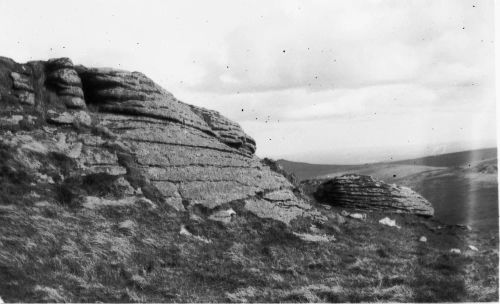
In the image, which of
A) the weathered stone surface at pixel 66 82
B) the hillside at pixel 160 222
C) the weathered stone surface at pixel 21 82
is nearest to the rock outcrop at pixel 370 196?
the hillside at pixel 160 222

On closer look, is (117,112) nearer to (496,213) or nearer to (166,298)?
(166,298)

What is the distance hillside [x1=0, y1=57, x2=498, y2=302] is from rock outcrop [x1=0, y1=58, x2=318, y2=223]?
8 cm

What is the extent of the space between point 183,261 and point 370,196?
72.8ft

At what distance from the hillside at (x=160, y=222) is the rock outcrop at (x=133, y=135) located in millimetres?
75

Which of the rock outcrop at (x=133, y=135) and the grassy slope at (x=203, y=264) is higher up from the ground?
the rock outcrop at (x=133, y=135)

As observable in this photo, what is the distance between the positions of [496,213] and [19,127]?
25712 mm

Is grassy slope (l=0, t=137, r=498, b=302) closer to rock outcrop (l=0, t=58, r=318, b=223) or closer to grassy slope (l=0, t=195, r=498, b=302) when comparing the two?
grassy slope (l=0, t=195, r=498, b=302)

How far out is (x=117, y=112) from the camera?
26812mm

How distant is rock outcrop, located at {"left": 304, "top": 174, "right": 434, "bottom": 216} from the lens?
37938 millimetres

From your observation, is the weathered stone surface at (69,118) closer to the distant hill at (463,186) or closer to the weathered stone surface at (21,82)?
the weathered stone surface at (21,82)

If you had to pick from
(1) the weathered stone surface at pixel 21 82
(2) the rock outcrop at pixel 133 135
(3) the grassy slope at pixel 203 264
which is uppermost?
(1) the weathered stone surface at pixel 21 82

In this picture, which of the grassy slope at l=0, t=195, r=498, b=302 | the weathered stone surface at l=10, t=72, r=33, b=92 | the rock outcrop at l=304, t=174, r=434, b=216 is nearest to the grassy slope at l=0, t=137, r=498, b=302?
the grassy slope at l=0, t=195, r=498, b=302

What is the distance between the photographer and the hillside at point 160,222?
677 inches

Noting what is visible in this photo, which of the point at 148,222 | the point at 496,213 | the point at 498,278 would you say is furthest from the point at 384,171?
the point at 148,222
